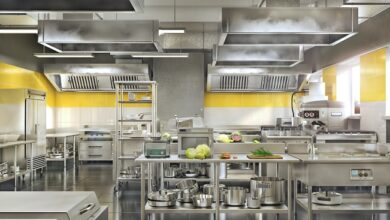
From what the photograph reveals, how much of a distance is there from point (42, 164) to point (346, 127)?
7.13m

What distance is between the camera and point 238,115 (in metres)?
12.4

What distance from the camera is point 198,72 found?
11.6 metres

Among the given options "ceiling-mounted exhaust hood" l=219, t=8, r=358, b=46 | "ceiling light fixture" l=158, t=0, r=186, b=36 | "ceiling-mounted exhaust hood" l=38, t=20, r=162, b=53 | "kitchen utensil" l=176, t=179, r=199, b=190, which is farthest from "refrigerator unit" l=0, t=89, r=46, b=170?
"ceiling-mounted exhaust hood" l=219, t=8, r=358, b=46

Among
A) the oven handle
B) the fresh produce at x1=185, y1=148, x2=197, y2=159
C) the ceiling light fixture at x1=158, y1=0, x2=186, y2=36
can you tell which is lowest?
the fresh produce at x1=185, y1=148, x2=197, y2=159

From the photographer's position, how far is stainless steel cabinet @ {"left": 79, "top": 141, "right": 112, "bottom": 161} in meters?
11.8

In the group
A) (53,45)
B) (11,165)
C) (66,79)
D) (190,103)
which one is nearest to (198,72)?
(190,103)

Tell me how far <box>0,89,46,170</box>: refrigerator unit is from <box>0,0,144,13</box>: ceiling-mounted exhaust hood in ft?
20.8

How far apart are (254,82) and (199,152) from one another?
728 centimetres

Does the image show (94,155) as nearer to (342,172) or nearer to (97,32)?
(97,32)

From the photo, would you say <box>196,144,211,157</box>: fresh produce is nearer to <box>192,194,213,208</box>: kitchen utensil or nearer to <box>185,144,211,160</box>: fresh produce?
<box>185,144,211,160</box>: fresh produce

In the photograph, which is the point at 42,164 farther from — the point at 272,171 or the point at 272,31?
the point at 272,31

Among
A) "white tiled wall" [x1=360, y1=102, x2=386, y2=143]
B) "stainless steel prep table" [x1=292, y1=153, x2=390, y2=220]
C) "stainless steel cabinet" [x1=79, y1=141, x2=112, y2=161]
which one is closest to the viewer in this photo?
"stainless steel prep table" [x1=292, y1=153, x2=390, y2=220]

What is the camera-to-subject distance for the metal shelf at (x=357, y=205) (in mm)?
4672

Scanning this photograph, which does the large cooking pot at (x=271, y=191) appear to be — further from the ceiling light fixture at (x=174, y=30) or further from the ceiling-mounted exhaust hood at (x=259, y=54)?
the ceiling light fixture at (x=174, y=30)
